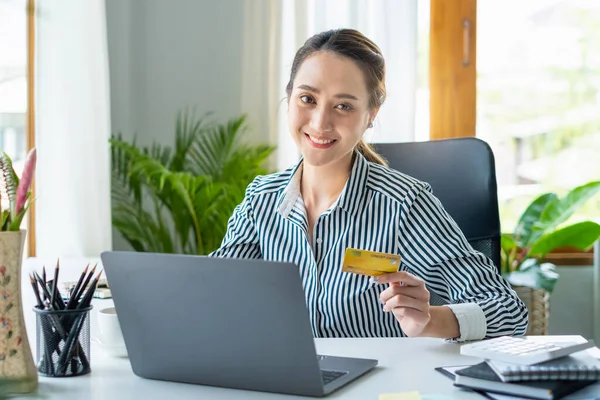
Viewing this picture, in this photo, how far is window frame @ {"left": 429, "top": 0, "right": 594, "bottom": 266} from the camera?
3301 mm

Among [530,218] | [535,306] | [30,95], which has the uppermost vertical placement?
[30,95]

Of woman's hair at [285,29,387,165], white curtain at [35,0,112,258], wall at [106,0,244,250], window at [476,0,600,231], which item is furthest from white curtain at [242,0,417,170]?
woman's hair at [285,29,387,165]

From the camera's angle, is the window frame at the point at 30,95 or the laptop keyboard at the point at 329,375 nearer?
the laptop keyboard at the point at 329,375

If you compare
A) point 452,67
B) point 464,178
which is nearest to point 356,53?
point 464,178

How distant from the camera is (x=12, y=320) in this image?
1.06 meters

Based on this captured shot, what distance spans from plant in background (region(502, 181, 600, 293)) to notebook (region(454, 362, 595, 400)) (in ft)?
6.10

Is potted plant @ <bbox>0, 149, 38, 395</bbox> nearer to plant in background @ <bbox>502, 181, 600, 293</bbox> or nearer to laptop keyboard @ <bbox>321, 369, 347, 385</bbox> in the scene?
laptop keyboard @ <bbox>321, 369, 347, 385</bbox>

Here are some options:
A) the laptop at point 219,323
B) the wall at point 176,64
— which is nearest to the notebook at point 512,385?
the laptop at point 219,323

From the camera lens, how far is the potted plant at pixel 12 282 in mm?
1047

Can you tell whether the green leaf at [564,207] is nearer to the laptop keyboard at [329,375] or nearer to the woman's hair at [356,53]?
the woman's hair at [356,53]

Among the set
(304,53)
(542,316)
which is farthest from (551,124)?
(304,53)

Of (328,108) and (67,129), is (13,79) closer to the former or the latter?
(67,129)

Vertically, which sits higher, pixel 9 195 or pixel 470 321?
pixel 9 195

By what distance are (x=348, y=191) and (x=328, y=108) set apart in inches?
6.6
